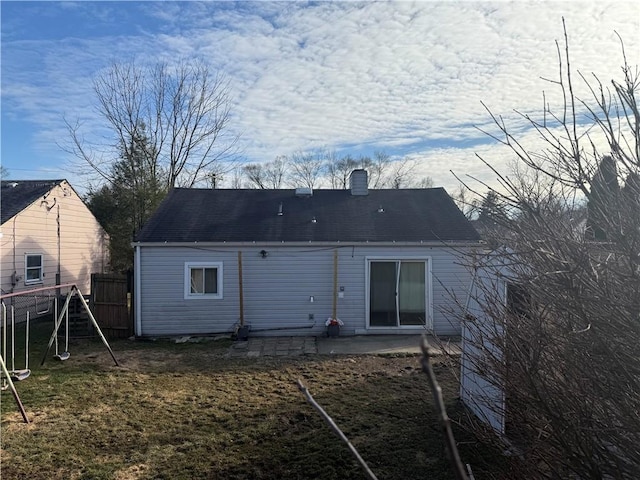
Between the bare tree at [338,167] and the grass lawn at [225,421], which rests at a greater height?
the bare tree at [338,167]

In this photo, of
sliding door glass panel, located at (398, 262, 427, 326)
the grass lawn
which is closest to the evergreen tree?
the grass lawn

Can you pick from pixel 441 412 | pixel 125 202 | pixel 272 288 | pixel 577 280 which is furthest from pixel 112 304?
pixel 441 412

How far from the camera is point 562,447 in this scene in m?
2.06

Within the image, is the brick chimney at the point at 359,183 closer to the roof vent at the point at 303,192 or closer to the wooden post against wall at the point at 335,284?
the roof vent at the point at 303,192

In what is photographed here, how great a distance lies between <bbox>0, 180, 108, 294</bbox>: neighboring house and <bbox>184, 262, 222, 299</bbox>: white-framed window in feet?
21.4

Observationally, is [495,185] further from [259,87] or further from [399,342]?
[259,87]

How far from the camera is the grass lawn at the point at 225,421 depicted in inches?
175

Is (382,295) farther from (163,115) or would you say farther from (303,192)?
(163,115)

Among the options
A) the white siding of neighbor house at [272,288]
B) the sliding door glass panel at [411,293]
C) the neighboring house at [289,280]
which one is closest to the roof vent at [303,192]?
the neighboring house at [289,280]

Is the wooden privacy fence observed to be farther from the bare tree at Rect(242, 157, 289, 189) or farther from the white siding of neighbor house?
the bare tree at Rect(242, 157, 289, 189)

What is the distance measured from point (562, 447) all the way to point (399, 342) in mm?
8478

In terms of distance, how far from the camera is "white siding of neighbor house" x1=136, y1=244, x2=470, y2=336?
11.1 meters

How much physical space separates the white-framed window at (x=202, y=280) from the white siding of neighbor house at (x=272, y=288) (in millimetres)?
135

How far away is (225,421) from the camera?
569cm
